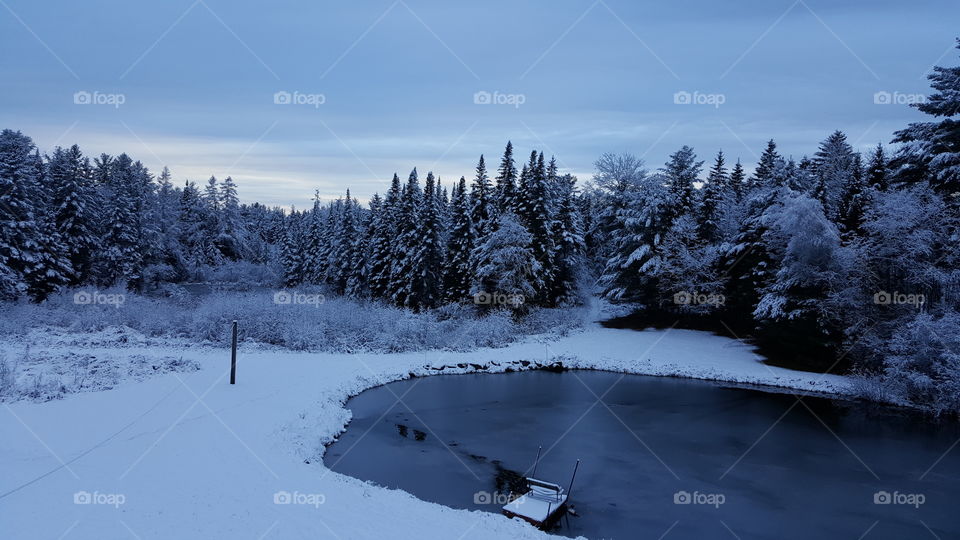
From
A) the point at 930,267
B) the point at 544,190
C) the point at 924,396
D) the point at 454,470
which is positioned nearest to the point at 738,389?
the point at 924,396

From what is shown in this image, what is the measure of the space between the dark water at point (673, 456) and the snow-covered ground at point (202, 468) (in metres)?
1.92

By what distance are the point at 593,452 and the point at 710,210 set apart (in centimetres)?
3153

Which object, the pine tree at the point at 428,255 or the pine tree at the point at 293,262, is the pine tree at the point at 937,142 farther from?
the pine tree at the point at 293,262

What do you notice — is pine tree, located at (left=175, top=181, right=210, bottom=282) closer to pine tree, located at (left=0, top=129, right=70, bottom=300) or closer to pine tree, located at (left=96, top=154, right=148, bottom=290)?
pine tree, located at (left=96, top=154, right=148, bottom=290)

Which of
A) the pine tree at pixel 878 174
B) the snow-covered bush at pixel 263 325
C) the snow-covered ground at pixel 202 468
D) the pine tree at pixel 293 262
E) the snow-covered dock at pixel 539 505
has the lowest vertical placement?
the snow-covered dock at pixel 539 505

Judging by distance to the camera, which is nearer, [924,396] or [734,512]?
[734,512]

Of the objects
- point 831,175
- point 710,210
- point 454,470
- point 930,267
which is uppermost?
point 831,175

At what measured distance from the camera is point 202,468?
499 inches

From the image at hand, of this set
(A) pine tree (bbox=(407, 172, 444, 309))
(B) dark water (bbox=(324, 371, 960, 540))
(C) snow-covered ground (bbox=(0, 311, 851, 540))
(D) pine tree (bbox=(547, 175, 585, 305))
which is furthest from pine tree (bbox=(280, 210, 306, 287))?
(B) dark water (bbox=(324, 371, 960, 540))

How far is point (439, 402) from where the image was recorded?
2377 cm

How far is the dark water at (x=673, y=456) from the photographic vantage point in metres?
13.4

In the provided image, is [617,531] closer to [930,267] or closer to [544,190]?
[930,267]

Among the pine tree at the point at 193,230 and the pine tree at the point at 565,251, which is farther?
the pine tree at the point at 193,230

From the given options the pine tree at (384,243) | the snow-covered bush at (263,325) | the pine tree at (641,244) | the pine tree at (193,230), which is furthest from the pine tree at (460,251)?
the pine tree at (193,230)
